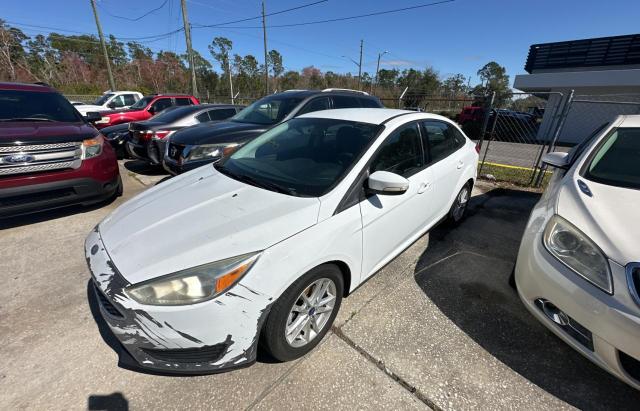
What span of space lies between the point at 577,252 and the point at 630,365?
0.58 meters

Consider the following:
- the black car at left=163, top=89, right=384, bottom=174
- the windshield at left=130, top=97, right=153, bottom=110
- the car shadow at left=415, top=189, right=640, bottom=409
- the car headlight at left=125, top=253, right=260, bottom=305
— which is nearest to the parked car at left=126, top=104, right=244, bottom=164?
the black car at left=163, top=89, right=384, bottom=174

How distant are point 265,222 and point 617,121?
3.44 meters

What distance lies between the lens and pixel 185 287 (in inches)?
Answer: 54.4

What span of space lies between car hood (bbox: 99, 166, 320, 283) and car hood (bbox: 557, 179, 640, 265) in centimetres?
162

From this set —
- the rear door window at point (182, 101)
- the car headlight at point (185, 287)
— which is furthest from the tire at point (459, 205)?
the rear door window at point (182, 101)

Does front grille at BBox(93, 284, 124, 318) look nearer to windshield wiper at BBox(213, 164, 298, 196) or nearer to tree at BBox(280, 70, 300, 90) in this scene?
windshield wiper at BBox(213, 164, 298, 196)

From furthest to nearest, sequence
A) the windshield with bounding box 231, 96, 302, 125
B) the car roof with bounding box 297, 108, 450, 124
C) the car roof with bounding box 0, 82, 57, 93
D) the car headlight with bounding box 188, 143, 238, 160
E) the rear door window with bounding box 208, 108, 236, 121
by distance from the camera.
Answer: the rear door window with bounding box 208, 108, 236, 121 → the windshield with bounding box 231, 96, 302, 125 → the car headlight with bounding box 188, 143, 238, 160 → the car roof with bounding box 0, 82, 57, 93 → the car roof with bounding box 297, 108, 450, 124

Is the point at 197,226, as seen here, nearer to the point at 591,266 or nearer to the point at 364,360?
the point at 364,360

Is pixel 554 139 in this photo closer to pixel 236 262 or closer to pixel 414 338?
pixel 414 338

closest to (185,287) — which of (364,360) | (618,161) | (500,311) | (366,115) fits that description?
(364,360)

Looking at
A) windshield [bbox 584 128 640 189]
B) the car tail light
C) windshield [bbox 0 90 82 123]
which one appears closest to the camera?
windshield [bbox 584 128 640 189]

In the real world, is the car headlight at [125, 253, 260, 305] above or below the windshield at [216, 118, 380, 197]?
below

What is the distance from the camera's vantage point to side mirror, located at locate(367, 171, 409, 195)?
183cm

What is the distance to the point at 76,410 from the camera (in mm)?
1520
